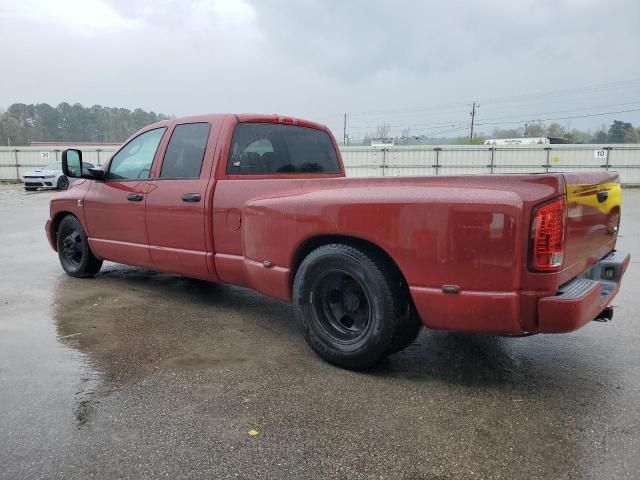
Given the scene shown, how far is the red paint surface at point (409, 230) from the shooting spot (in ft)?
8.68

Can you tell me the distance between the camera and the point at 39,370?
11.0ft

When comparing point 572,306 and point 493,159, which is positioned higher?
point 493,159

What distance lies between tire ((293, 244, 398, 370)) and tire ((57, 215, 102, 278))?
11.3ft

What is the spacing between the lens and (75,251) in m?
6.07

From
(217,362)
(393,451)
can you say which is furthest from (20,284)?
(393,451)

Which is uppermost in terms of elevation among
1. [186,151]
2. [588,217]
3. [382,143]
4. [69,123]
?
[69,123]

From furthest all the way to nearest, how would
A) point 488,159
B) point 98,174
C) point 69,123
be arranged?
1. point 69,123
2. point 488,159
3. point 98,174

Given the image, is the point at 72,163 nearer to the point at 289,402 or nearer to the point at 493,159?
the point at 289,402

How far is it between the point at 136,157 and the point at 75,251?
173 cm

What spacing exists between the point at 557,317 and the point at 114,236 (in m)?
4.33

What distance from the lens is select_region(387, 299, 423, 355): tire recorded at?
312 centimetres

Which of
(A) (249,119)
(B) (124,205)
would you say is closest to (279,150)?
(A) (249,119)

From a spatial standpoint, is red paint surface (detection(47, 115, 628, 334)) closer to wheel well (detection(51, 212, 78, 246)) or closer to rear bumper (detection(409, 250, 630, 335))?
rear bumper (detection(409, 250, 630, 335))

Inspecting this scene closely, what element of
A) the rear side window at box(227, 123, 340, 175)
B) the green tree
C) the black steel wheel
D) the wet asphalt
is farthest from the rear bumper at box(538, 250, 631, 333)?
the green tree
